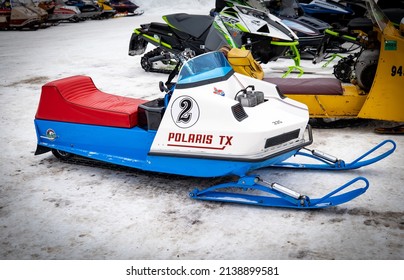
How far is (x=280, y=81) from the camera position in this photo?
4.68 meters

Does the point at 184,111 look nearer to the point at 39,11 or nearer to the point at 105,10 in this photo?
the point at 39,11

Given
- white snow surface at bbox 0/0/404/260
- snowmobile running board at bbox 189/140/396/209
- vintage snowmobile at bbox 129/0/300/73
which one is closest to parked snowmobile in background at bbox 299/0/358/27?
vintage snowmobile at bbox 129/0/300/73

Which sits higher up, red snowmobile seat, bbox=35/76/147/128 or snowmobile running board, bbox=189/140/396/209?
red snowmobile seat, bbox=35/76/147/128

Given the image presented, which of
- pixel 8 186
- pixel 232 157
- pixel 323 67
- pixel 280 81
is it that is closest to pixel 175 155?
pixel 232 157

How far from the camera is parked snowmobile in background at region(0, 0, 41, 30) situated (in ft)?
48.0

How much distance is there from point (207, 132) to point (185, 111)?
0.22 meters

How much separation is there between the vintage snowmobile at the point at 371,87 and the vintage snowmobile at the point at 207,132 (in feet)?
3.26

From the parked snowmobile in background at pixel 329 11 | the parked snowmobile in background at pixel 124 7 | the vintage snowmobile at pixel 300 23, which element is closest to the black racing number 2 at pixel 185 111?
the vintage snowmobile at pixel 300 23

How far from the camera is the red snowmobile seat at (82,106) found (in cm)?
336

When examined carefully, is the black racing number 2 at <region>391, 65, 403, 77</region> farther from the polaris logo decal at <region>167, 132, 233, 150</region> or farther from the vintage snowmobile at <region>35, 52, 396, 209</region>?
the polaris logo decal at <region>167, 132, 233, 150</region>

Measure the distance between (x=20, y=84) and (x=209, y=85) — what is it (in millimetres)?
4873

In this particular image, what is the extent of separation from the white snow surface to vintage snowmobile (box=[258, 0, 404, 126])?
248mm

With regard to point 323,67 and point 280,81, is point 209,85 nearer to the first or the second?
point 280,81

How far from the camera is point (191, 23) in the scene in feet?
23.7
